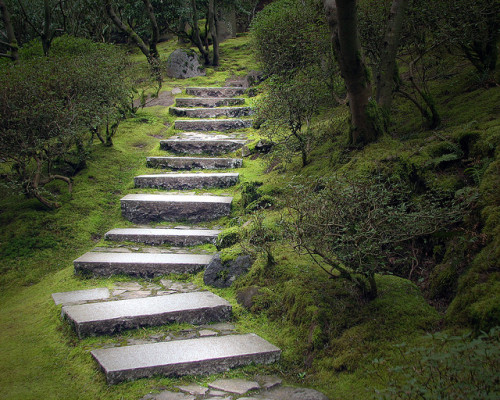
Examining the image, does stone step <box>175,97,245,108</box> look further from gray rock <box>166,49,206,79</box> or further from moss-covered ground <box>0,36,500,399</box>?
moss-covered ground <box>0,36,500,399</box>

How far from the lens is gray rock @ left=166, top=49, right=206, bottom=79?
1603 centimetres

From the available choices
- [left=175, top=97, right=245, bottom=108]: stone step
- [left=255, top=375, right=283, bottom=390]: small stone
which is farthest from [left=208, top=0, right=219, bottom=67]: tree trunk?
[left=255, top=375, right=283, bottom=390]: small stone

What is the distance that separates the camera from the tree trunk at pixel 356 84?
5.37 meters

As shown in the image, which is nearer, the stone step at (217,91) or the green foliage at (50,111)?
the green foliage at (50,111)

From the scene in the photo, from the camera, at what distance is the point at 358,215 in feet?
10.7

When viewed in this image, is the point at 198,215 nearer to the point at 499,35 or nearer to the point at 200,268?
the point at 200,268

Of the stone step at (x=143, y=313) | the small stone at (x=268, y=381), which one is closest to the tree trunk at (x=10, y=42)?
the stone step at (x=143, y=313)

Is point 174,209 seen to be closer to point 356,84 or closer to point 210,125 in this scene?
point 356,84

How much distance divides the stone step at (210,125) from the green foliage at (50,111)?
2.10m

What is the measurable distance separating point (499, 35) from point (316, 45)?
9.76 feet

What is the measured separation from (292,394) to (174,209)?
14.3 ft

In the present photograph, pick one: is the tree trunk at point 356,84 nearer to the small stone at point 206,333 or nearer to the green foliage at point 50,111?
the small stone at point 206,333

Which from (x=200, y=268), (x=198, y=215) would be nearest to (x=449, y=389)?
(x=200, y=268)

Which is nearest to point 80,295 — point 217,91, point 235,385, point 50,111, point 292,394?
point 235,385
